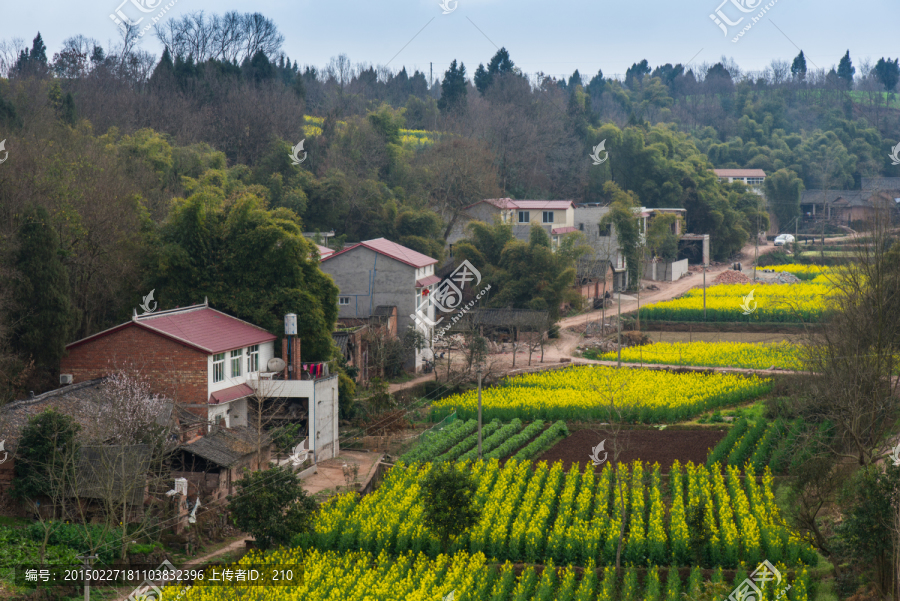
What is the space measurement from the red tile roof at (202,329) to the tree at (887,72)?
11507 centimetres

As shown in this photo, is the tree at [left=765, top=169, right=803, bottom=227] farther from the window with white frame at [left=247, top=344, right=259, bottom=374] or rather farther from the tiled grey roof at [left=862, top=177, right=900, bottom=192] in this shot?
the window with white frame at [left=247, top=344, right=259, bottom=374]

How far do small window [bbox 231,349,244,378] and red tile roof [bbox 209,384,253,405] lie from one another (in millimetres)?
355

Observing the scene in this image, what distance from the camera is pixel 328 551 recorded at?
17828 mm

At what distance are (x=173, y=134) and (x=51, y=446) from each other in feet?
111

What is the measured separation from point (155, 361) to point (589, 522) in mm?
11223

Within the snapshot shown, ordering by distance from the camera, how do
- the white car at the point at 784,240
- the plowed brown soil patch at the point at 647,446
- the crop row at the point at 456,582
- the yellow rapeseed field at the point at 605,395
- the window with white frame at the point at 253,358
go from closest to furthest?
the crop row at the point at 456,582 < the window with white frame at the point at 253,358 < the plowed brown soil patch at the point at 647,446 < the yellow rapeseed field at the point at 605,395 < the white car at the point at 784,240

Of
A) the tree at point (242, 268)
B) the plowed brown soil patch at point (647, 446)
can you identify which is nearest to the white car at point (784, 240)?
the plowed brown soil patch at point (647, 446)

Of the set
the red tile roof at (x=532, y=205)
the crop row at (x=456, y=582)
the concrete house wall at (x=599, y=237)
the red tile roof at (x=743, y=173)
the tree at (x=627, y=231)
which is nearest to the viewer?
the crop row at (x=456, y=582)

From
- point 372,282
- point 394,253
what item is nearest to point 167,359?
point 372,282

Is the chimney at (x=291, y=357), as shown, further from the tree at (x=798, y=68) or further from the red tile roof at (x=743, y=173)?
the tree at (x=798, y=68)

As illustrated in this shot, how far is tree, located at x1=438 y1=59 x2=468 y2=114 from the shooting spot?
242ft

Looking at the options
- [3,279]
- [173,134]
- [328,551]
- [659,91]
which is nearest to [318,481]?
[328,551]

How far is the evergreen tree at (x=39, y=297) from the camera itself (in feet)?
70.0

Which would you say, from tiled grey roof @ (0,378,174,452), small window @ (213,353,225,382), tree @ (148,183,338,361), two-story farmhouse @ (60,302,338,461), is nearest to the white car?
tree @ (148,183,338,361)
